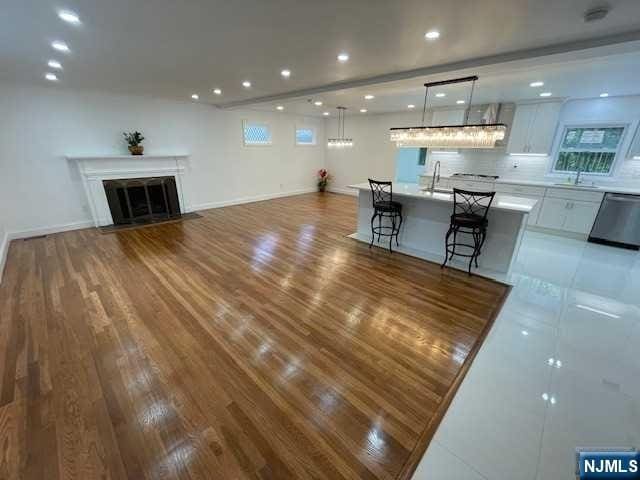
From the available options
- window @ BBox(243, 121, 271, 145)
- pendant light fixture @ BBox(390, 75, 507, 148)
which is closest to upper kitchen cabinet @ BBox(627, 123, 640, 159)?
pendant light fixture @ BBox(390, 75, 507, 148)

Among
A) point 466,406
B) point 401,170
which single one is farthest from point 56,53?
point 401,170

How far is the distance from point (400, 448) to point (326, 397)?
53 cm

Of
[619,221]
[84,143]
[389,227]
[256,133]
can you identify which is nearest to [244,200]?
[256,133]

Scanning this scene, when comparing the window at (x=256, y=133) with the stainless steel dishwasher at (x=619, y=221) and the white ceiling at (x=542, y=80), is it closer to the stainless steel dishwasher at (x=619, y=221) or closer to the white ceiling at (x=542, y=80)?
A: the white ceiling at (x=542, y=80)

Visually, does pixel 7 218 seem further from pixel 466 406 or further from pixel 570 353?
pixel 570 353

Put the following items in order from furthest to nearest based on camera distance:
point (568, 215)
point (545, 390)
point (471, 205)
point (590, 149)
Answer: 1. point (590, 149)
2. point (568, 215)
3. point (471, 205)
4. point (545, 390)

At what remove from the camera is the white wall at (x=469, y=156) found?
186 inches

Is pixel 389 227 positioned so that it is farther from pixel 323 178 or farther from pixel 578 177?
pixel 323 178

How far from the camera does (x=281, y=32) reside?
2449 mm

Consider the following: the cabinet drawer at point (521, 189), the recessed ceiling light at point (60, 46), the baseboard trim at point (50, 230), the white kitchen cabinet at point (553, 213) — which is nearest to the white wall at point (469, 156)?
the cabinet drawer at point (521, 189)

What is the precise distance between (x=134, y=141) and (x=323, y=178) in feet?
19.2

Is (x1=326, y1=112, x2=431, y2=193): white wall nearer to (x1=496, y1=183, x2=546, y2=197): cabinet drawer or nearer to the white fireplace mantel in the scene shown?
(x1=496, y1=183, x2=546, y2=197): cabinet drawer

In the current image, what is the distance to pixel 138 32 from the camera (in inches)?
97.5

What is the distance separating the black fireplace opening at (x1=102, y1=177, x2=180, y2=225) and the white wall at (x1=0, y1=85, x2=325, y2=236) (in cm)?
46
